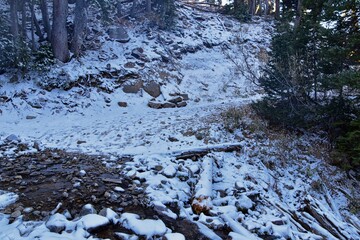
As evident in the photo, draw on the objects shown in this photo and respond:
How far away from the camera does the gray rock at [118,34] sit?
48.1 ft

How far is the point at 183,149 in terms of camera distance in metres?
6.21

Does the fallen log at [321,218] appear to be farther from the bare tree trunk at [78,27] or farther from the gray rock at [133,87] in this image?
the bare tree trunk at [78,27]

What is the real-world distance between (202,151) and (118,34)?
11364 millimetres

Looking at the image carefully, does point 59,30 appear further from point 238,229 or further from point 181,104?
A: point 238,229

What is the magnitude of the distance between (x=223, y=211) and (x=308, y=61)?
6.29m

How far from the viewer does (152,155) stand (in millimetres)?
5891

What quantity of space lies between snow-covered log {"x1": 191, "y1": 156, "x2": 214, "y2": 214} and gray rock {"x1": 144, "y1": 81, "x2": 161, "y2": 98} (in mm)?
7479

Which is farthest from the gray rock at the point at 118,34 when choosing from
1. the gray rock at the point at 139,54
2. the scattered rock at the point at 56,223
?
the scattered rock at the point at 56,223

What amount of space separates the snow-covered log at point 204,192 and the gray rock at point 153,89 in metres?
7.48

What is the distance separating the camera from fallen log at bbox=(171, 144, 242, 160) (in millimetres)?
6000

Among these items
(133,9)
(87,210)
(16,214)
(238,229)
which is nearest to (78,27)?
(133,9)

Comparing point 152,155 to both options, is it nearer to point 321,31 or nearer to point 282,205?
point 282,205

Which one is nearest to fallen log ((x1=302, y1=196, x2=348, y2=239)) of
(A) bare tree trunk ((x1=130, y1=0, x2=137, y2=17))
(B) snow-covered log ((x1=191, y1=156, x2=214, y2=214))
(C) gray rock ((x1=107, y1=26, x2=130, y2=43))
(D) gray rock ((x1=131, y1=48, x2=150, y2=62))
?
(B) snow-covered log ((x1=191, y1=156, x2=214, y2=214))

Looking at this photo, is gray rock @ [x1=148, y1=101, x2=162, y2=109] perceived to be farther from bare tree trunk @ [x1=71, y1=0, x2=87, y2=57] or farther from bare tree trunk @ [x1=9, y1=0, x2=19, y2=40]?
bare tree trunk @ [x1=9, y1=0, x2=19, y2=40]
